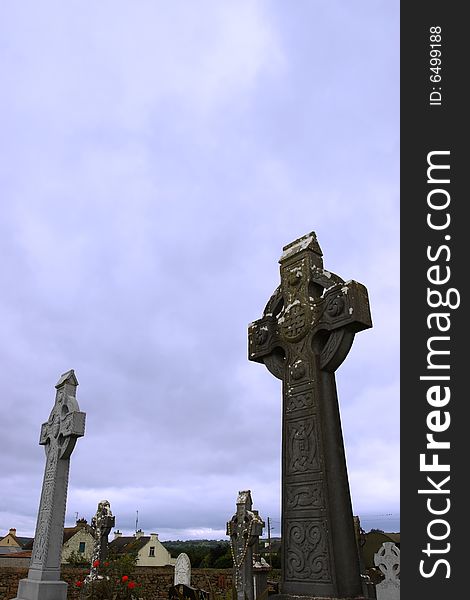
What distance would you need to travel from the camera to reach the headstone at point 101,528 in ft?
47.8

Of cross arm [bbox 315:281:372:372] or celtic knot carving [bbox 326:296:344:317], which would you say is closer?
cross arm [bbox 315:281:372:372]

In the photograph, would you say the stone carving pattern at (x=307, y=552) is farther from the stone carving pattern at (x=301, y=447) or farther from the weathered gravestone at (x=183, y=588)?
the weathered gravestone at (x=183, y=588)

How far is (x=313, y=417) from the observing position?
4.89 meters

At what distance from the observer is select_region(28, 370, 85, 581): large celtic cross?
346 inches

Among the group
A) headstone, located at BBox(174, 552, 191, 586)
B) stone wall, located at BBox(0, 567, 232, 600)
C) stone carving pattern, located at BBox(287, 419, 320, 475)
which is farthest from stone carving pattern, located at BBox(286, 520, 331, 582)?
headstone, located at BBox(174, 552, 191, 586)

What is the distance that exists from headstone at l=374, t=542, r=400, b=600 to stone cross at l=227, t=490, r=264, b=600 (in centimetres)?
274

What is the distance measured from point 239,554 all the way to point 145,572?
7.62 meters

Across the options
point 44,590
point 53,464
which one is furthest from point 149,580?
point 44,590

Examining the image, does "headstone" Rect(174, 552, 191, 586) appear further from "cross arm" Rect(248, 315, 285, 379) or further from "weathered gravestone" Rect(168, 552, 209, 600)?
"cross arm" Rect(248, 315, 285, 379)

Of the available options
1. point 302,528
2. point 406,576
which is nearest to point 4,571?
point 302,528

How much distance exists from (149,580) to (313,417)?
15.3 m

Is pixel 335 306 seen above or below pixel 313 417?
above

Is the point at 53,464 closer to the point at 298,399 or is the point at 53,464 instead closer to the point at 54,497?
the point at 54,497

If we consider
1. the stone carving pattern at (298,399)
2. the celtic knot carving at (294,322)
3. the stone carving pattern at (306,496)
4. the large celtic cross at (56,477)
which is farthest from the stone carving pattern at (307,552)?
the large celtic cross at (56,477)
